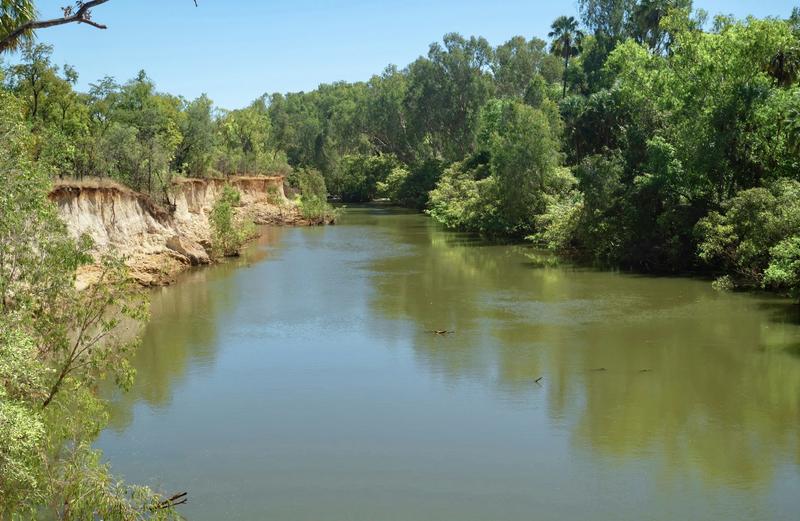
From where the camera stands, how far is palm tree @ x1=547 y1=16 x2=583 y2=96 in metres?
66.9

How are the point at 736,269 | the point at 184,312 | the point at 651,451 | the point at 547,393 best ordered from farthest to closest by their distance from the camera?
the point at 736,269 < the point at 184,312 < the point at 547,393 < the point at 651,451

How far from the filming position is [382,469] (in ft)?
43.9

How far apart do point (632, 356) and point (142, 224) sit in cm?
2076

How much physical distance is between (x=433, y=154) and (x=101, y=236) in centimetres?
5745

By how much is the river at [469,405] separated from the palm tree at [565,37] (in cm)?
4237

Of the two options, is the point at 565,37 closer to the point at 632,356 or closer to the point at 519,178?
the point at 519,178

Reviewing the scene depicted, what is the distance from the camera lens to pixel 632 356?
19812mm

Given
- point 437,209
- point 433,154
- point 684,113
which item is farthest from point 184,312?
point 433,154

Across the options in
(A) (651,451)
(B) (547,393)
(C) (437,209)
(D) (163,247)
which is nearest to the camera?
(A) (651,451)

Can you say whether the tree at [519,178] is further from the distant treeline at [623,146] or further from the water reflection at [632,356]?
the water reflection at [632,356]

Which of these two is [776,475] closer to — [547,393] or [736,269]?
[547,393]

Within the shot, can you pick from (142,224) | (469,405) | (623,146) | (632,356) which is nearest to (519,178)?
(623,146)

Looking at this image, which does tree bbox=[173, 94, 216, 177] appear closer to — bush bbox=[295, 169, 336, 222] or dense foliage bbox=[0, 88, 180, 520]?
bush bbox=[295, 169, 336, 222]

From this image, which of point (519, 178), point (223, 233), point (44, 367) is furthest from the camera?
point (519, 178)
